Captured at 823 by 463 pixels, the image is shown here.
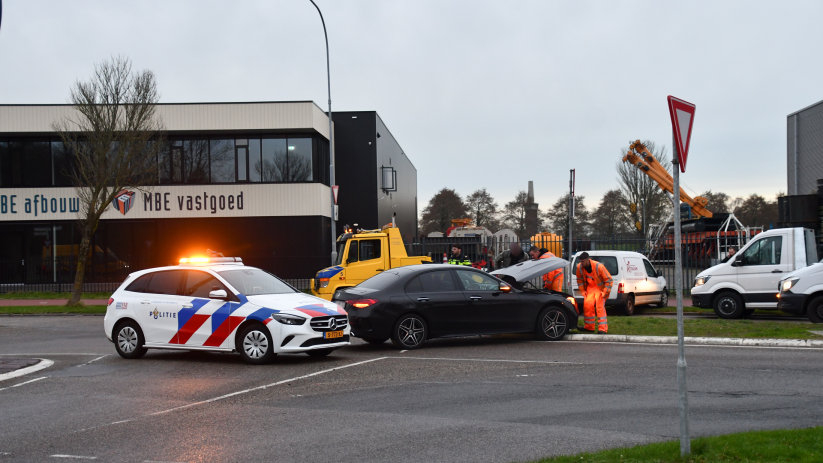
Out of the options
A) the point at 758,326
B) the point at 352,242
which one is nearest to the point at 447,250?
the point at 352,242

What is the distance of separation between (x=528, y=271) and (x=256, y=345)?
228 inches

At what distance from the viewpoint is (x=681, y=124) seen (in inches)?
242

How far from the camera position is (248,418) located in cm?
825

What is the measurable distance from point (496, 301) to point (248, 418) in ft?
22.1

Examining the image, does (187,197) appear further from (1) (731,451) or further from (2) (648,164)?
(1) (731,451)

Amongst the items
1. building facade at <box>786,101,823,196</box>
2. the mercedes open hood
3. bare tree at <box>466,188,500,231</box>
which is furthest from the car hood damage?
bare tree at <box>466,188,500,231</box>

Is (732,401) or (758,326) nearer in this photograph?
(732,401)

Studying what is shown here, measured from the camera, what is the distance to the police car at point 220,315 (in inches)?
473

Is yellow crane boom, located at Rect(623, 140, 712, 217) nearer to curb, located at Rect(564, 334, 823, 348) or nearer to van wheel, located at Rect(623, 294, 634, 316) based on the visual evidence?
van wheel, located at Rect(623, 294, 634, 316)

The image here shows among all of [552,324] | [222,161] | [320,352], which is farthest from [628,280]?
[222,161]

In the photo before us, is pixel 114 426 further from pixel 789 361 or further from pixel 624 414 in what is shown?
pixel 789 361

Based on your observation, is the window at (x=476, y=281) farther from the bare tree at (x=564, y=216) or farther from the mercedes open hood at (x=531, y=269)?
the bare tree at (x=564, y=216)

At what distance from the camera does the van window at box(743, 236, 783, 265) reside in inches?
723

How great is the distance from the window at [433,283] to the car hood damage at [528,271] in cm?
146
